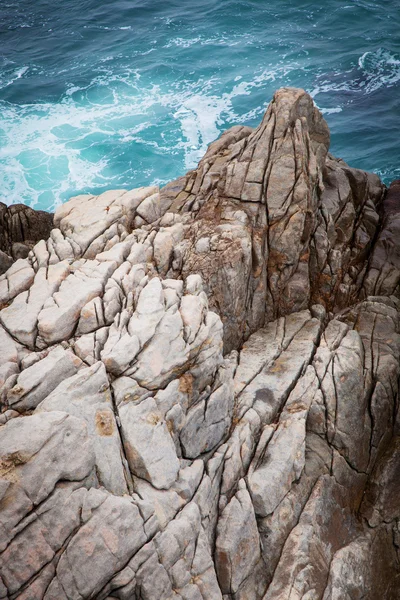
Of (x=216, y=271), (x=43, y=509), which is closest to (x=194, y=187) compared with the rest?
(x=216, y=271)

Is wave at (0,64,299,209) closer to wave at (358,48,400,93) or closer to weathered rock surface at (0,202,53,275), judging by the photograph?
wave at (358,48,400,93)

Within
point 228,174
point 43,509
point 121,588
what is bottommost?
point 121,588

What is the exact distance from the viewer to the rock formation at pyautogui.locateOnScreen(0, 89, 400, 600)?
14.5m

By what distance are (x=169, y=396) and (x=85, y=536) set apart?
207 inches

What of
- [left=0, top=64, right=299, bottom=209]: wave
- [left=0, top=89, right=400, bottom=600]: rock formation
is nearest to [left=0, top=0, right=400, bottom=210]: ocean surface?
[left=0, top=64, right=299, bottom=209]: wave

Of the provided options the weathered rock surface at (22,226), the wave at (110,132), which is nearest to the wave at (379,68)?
the wave at (110,132)

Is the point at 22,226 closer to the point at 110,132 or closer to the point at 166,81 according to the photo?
the point at 110,132

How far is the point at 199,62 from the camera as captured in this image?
56062 mm

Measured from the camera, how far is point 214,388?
64.0 feet

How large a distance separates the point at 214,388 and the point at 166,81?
4414cm

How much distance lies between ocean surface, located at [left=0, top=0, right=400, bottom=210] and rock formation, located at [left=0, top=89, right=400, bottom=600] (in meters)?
18.4

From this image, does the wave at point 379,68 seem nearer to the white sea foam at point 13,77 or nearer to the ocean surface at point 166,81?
the ocean surface at point 166,81

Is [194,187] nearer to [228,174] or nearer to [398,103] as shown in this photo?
[228,174]

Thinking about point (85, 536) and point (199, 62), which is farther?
point (199, 62)
